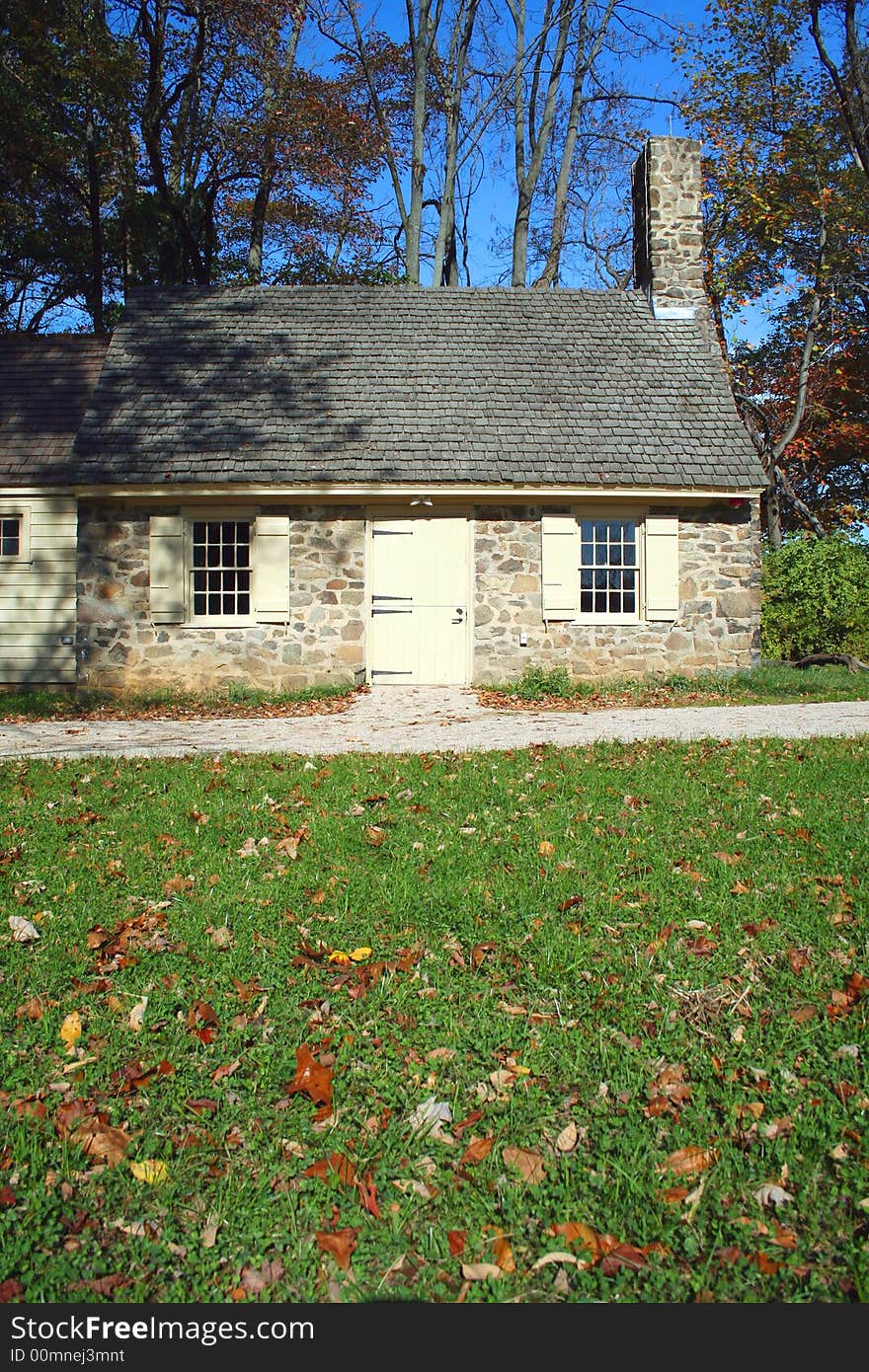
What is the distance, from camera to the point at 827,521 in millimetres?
23531

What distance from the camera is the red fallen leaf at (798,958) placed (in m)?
3.60

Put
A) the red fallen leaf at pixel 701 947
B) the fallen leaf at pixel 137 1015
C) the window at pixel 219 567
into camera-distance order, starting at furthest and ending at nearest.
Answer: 1. the window at pixel 219 567
2. the red fallen leaf at pixel 701 947
3. the fallen leaf at pixel 137 1015

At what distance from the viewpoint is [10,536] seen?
1430 cm

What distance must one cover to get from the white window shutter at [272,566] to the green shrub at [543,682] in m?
3.36

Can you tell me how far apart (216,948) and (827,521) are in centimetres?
2296

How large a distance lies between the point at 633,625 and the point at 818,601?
3.72 metres

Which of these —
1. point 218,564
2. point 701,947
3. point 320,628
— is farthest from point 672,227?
point 701,947

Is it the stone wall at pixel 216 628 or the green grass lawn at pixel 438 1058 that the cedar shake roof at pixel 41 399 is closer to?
the stone wall at pixel 216 628

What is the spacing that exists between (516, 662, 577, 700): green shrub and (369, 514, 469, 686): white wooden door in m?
0.89

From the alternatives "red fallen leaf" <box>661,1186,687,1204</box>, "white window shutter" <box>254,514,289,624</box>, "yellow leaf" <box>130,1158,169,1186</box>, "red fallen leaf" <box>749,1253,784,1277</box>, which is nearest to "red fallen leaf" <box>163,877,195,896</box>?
"yellow leaf" <box>130,1158,169,1186</box>

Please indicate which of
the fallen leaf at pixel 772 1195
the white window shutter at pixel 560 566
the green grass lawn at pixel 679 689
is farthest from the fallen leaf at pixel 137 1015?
the white window shutter at pixel 560 566

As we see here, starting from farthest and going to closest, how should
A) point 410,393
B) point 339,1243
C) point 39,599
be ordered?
point 39,599, point 410,393, point 339,1243

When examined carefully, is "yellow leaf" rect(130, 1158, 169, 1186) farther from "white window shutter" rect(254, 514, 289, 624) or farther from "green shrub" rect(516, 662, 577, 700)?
"white window shutter" rect(254, 514, 289, 624)

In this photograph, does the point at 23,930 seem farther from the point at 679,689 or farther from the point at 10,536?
the point at 10,536
